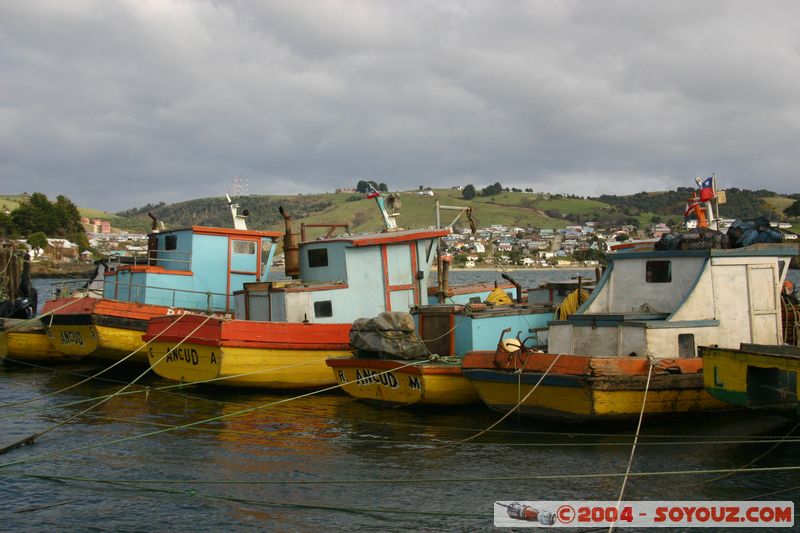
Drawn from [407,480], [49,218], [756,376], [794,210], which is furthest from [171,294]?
[49,218]

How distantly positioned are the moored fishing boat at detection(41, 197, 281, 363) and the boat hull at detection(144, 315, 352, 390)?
2468mm

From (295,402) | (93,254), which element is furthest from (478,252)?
(295,402)

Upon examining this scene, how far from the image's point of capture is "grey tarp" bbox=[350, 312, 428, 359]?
16219mm

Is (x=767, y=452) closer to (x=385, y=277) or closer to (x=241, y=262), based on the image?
(x=385, y=277)

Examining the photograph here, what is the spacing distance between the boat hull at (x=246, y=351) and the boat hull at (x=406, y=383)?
4.22 feet

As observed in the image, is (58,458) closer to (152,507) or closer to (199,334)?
(152,507)

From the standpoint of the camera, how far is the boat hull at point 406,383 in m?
15.7

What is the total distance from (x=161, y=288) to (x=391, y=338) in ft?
27.2

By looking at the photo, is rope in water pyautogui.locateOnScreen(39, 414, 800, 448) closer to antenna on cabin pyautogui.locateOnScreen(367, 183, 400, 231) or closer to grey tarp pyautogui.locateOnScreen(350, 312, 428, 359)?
grey tarp pyautogui.locateOnScreen(350, 312, 428, 359)

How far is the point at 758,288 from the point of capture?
15.0m

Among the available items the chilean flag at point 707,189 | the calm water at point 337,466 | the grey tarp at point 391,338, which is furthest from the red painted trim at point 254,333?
the chilean flag at point 707,189

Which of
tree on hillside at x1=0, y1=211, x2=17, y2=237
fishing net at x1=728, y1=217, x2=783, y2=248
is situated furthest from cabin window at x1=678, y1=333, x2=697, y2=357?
tree on hillside at x1=0, y1=211, x2=17, y2=237

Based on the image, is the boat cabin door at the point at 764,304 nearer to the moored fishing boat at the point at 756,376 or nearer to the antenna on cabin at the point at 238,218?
the moored fishing boat at the point at 756,376

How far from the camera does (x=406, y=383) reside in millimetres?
16047
